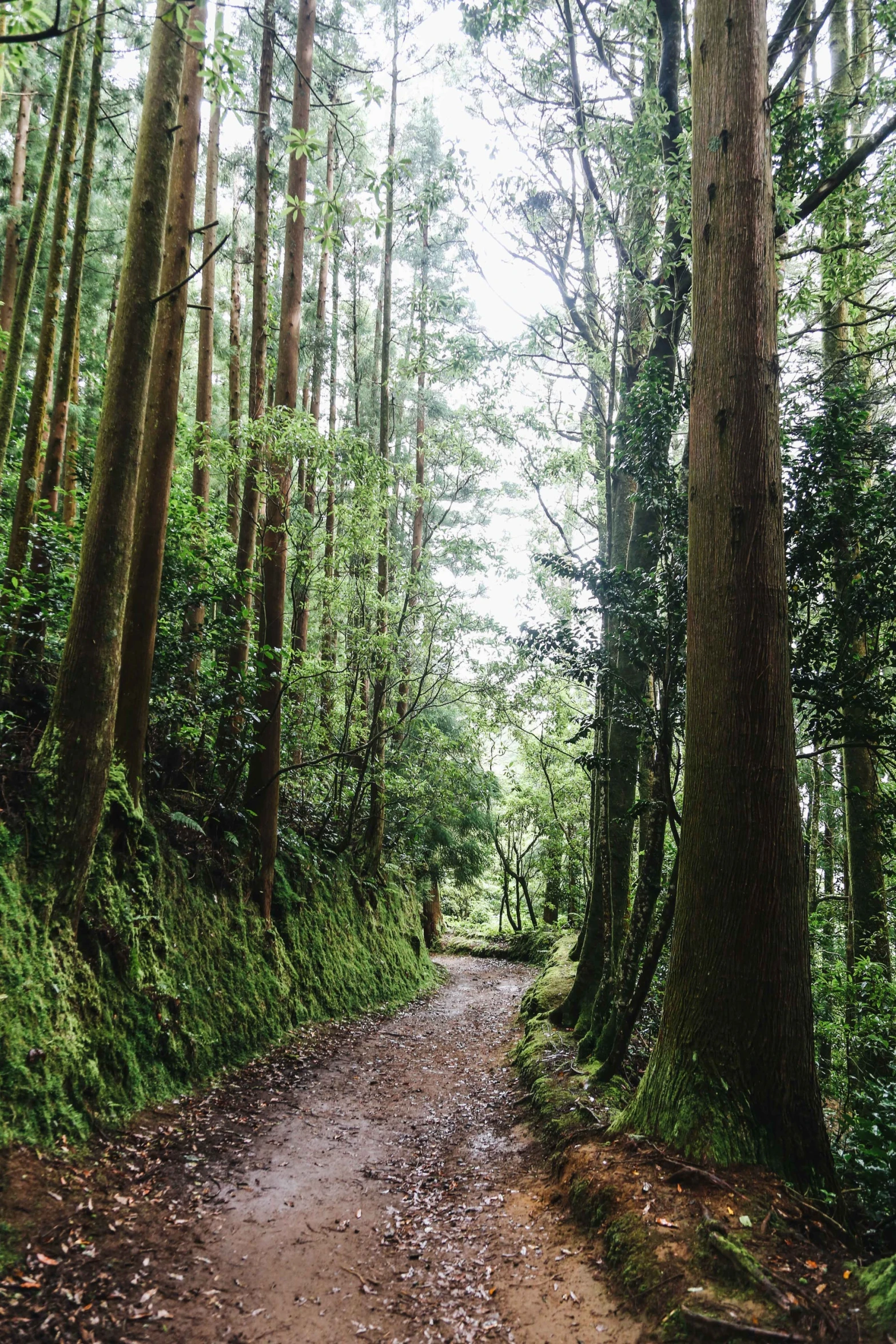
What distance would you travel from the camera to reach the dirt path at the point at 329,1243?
10.1 ft

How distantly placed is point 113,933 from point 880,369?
1460 centimetres

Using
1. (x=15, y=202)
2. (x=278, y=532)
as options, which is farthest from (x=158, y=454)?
(x=15, y=202)

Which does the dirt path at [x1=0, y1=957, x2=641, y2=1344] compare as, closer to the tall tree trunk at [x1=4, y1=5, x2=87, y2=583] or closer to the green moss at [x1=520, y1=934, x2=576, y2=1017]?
the green moss at [x1=520, y1=934, x2=576, y2=1017]

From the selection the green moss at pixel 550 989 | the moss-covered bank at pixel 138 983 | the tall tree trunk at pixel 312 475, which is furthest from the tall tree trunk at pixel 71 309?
the green moss at pixel 550 989

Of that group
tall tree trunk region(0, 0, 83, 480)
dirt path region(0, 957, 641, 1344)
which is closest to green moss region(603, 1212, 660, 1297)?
dirt path region(0, 957, 641, 1344)

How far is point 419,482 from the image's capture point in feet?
59.7

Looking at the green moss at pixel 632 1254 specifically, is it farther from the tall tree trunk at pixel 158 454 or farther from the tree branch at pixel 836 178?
the tree branch at pixel 836 178

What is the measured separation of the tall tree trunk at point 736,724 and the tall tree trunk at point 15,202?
36.6 ft

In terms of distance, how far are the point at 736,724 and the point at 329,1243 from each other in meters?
3.75

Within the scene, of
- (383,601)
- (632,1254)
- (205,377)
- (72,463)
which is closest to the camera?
(632,1254)

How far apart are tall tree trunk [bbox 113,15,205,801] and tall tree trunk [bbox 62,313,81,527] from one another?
3.71 ft

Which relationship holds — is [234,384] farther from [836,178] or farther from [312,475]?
[836,178]

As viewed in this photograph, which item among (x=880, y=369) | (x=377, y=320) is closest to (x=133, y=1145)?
(x=880, y=369)

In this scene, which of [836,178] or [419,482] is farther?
[419,482]
